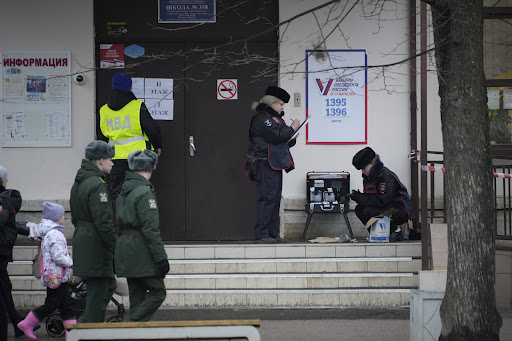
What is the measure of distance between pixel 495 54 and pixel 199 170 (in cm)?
408

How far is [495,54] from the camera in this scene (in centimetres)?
1220

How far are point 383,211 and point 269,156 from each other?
153 cm

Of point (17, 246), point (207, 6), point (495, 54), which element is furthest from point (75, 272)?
point (495, 54)

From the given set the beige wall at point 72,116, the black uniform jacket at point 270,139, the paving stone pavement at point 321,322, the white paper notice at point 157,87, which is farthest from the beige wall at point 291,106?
the paving stone pavement at point 321,322

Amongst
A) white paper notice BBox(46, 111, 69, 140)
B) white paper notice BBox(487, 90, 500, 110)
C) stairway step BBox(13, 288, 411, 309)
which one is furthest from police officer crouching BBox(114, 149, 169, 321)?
white paper notice BBox(487, 90, 500, 110)

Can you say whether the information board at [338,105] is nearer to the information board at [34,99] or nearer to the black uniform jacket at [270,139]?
the black uniform jacket at [270,139]

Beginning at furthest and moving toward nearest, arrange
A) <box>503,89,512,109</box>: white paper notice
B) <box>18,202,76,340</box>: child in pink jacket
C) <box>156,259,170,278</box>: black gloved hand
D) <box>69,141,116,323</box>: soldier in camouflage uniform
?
<box>503,89,512,109</box>: white paper notice < <box>18,202,76,340</box>: child in pink jacket < <box>69,141,116,323</box>: soldier in camouflage uniform < <box>156,259,170,278</box>: black gloved hand

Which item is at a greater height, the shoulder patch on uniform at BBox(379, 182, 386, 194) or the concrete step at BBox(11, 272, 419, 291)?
the shoulder patch on uniform at BBox(379, 182, 386, 194)

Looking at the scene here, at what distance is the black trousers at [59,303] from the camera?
9.17 metres

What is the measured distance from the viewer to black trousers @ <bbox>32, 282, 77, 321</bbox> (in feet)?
30.1

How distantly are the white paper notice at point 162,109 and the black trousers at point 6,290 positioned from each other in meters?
3.54

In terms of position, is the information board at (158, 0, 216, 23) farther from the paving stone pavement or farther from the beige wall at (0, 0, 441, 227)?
the paving stone pavement

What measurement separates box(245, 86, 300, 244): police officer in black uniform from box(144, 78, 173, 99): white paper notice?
1.41 m

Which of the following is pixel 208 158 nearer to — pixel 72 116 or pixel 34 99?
pixel 72 116
